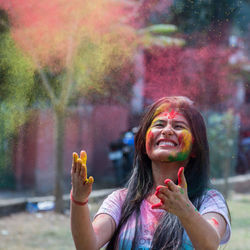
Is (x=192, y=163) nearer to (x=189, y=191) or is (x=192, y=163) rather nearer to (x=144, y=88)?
(x=189, y=191)

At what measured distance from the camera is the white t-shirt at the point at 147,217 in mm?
1270

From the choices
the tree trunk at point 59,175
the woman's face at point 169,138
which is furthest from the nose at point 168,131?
the tree trunk at point 59,175

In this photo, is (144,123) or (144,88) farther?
(144,88)

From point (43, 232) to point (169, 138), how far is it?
6.49 feet

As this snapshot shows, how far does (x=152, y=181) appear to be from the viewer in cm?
141

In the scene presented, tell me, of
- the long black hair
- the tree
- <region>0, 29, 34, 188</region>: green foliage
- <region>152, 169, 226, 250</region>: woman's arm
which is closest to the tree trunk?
the tree

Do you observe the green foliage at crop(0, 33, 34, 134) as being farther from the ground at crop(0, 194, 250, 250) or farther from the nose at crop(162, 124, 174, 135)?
the ground at crop(0, 194, 250, 250)

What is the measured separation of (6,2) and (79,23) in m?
0.31

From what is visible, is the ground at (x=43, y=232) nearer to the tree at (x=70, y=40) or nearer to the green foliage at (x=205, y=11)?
the tree at (x=70, y=40)

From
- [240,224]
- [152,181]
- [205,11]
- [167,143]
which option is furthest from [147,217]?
[240,224]

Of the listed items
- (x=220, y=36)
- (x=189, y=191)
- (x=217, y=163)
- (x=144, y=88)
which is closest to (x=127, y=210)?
(x=189, y=191)

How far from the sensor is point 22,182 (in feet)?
9.66

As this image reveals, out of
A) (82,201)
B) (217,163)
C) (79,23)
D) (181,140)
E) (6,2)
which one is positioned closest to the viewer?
(82,201)

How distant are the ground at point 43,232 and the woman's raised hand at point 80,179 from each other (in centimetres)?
148
